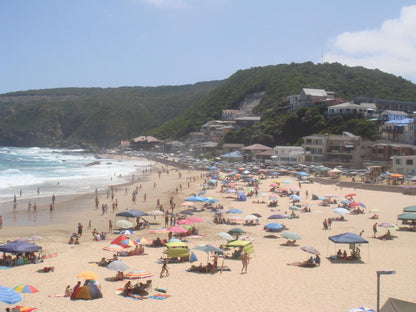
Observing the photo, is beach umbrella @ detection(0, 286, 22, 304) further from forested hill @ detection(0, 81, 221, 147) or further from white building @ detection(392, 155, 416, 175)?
forested hill @ detection(0, 81, 221, 147)

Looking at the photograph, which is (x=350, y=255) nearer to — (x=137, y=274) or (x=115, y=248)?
(x=137, y=274)

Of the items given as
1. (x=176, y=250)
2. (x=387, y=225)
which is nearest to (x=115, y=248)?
(x=176, y=250)

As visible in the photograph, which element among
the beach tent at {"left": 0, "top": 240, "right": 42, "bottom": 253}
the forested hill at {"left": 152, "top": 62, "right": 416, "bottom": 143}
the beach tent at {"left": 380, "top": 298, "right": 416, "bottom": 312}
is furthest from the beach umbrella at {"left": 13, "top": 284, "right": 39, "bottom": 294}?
the forested hill at {"left": 152, "top": 62, "right": 416, "bottom": 143}

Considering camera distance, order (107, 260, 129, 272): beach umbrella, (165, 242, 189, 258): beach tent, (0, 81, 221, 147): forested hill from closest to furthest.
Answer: (107, 260, 129, 272): beach umbrella → (165, 242, 189, 258): beach tent → (0, 81, 221, 147): forested hill

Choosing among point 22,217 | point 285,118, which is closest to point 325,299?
point 22,217

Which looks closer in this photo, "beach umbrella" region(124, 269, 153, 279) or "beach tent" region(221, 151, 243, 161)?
"beach umbrella" region(124, 269, 153, 279)

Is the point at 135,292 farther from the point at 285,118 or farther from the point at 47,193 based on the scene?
the point at 285,118
